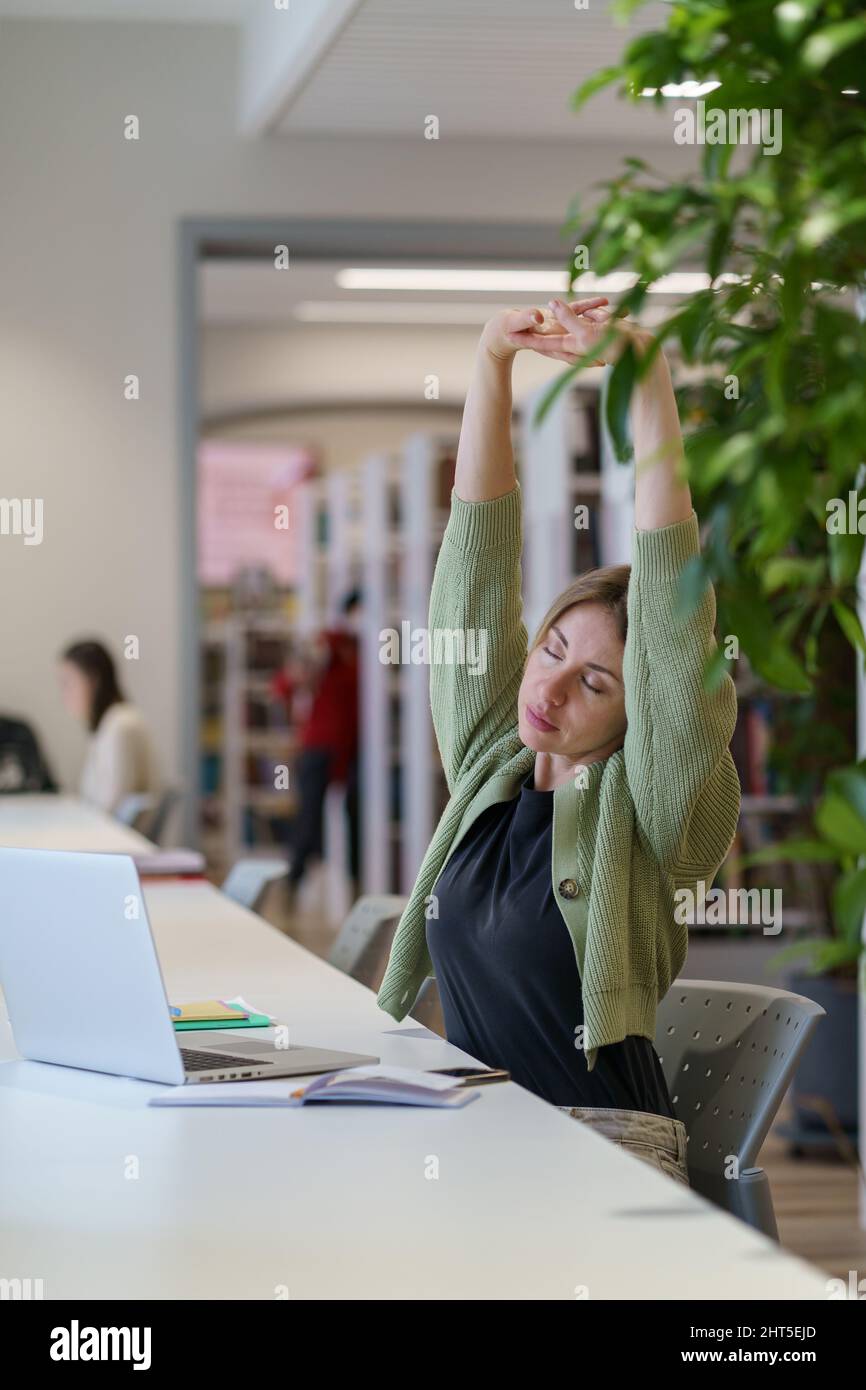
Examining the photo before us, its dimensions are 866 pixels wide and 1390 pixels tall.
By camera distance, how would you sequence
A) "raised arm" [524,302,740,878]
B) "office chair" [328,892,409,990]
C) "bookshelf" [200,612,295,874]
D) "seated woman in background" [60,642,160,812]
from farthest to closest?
"bookshelf" [200,612,295,874], "seated woman in background" [60,642,160,812], "office chair" [328,892,409,990], "raised arm" [524,302,740,878]

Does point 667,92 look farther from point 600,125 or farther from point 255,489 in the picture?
point 255,489

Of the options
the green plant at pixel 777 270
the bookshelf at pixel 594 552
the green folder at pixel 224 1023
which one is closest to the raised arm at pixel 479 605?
the green folder at pixel 224 1023

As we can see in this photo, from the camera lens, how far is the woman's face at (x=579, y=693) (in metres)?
2.01

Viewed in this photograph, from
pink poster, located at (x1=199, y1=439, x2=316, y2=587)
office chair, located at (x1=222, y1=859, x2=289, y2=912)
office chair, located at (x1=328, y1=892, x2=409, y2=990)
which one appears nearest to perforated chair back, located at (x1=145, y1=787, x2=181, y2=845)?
office chair, located at (x1=222, y1=859, x2=289, y2=912)

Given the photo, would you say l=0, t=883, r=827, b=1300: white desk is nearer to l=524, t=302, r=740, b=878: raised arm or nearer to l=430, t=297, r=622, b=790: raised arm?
l=524, t=302, r=740, b=878: raised arm

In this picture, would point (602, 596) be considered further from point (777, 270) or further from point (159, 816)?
point (159, 816)

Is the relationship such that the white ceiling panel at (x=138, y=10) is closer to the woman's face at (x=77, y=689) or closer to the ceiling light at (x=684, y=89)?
the woman's face at (x=77, y=689)

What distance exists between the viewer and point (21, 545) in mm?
6664

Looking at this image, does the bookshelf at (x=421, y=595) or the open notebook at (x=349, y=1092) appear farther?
the bookshelf at (x=421, y=595)

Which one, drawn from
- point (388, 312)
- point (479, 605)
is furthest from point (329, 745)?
point (479, 605)

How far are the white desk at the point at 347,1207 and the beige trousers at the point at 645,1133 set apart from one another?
153 mm

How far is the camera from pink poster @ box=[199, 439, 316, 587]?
15.8m

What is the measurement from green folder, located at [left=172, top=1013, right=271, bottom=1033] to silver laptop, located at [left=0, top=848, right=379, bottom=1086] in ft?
0.51
